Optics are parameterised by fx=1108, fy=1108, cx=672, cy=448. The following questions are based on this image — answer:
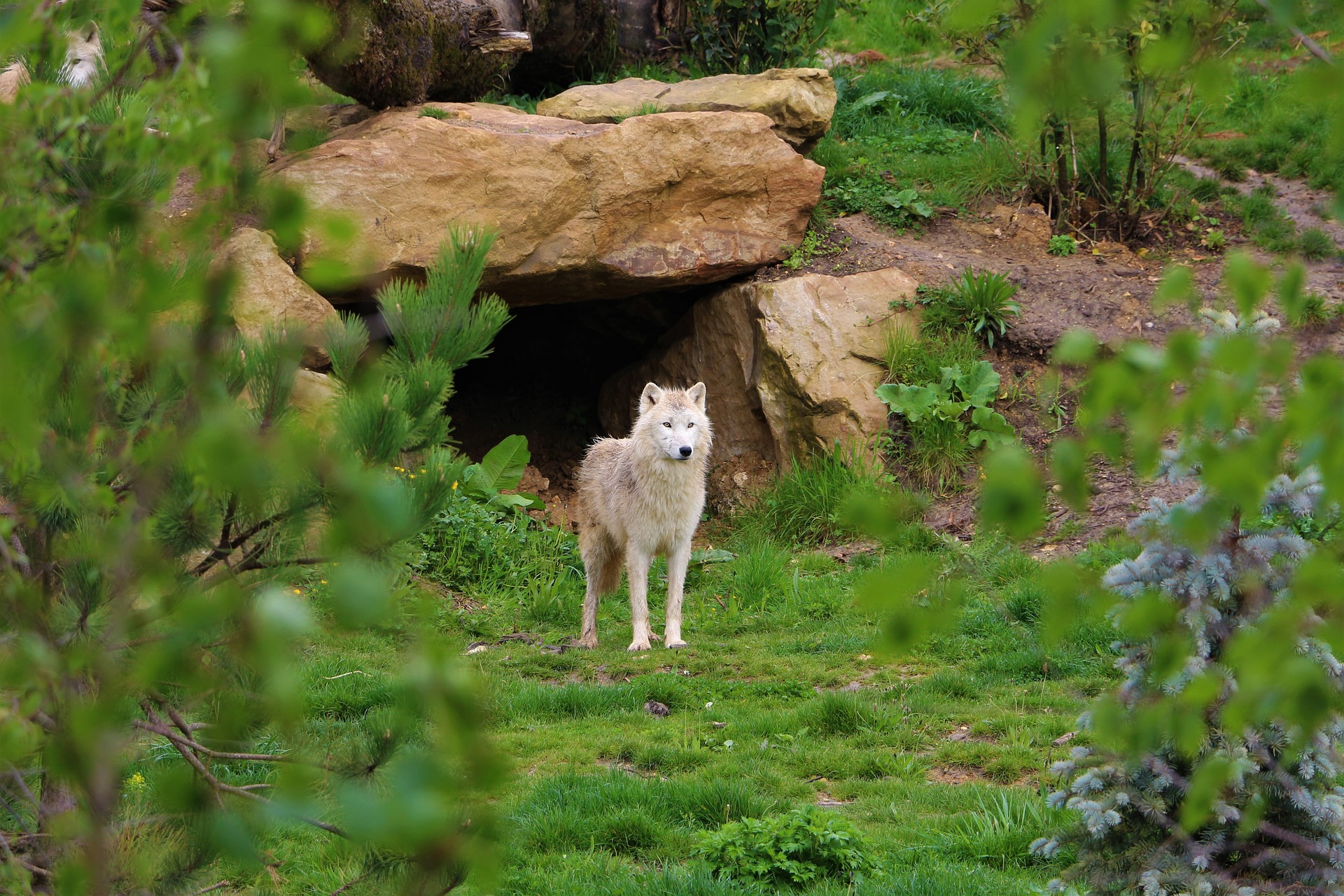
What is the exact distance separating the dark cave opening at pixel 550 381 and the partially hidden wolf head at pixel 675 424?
492 cm

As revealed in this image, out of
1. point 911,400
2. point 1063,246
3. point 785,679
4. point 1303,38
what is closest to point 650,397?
point 785,679

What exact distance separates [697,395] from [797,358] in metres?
2.32

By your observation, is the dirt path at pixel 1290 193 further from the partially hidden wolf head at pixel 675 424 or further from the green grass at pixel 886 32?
the partially hidden wolf head at pixel 675 424

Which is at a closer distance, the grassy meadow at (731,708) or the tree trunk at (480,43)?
the grassy meadow at (731,708)

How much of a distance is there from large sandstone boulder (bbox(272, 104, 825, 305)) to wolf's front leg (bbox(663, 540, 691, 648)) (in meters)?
3.61

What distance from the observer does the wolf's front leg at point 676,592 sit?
303 inches

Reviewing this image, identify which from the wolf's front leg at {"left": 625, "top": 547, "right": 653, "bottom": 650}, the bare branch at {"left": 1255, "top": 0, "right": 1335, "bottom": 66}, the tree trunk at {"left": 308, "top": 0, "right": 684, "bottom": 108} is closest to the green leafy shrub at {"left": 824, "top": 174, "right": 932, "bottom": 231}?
Answer: the tree trunk at {"left": 308, "top": 0, "right": 684, "bottom": 108}

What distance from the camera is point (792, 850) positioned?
13.1 ft

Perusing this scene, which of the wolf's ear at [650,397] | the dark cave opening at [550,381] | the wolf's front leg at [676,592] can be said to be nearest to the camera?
the wolf's front leg at [676,592]

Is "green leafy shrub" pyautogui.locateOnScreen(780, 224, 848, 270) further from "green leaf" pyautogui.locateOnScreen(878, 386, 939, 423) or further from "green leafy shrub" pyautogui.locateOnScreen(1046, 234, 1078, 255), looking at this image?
"green leafy shrub" pyautogui.locateOnScreen(1046, 234, 1078, 255)

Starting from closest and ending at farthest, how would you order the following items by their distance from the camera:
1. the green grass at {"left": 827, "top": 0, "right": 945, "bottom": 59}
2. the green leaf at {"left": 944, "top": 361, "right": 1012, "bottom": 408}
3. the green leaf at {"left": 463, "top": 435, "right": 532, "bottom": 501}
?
the green leaf at {"left": 944, "top": 361, "right": 1012, "bottom": 408} < the green leaf at {"left": 463, "top": 435, "right": 532, "bottom": 501} < the green grass at {"left": 827, "top": 0, "right": 945, "bottom": 59}

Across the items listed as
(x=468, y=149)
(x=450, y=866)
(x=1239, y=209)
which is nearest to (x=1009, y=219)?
(x=1239, y=209)

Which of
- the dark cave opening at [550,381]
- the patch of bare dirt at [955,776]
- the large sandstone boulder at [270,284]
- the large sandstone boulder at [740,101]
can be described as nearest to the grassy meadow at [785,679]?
the patch of bare dirt at [955,776]

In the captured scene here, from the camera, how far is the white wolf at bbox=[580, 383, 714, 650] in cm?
784
